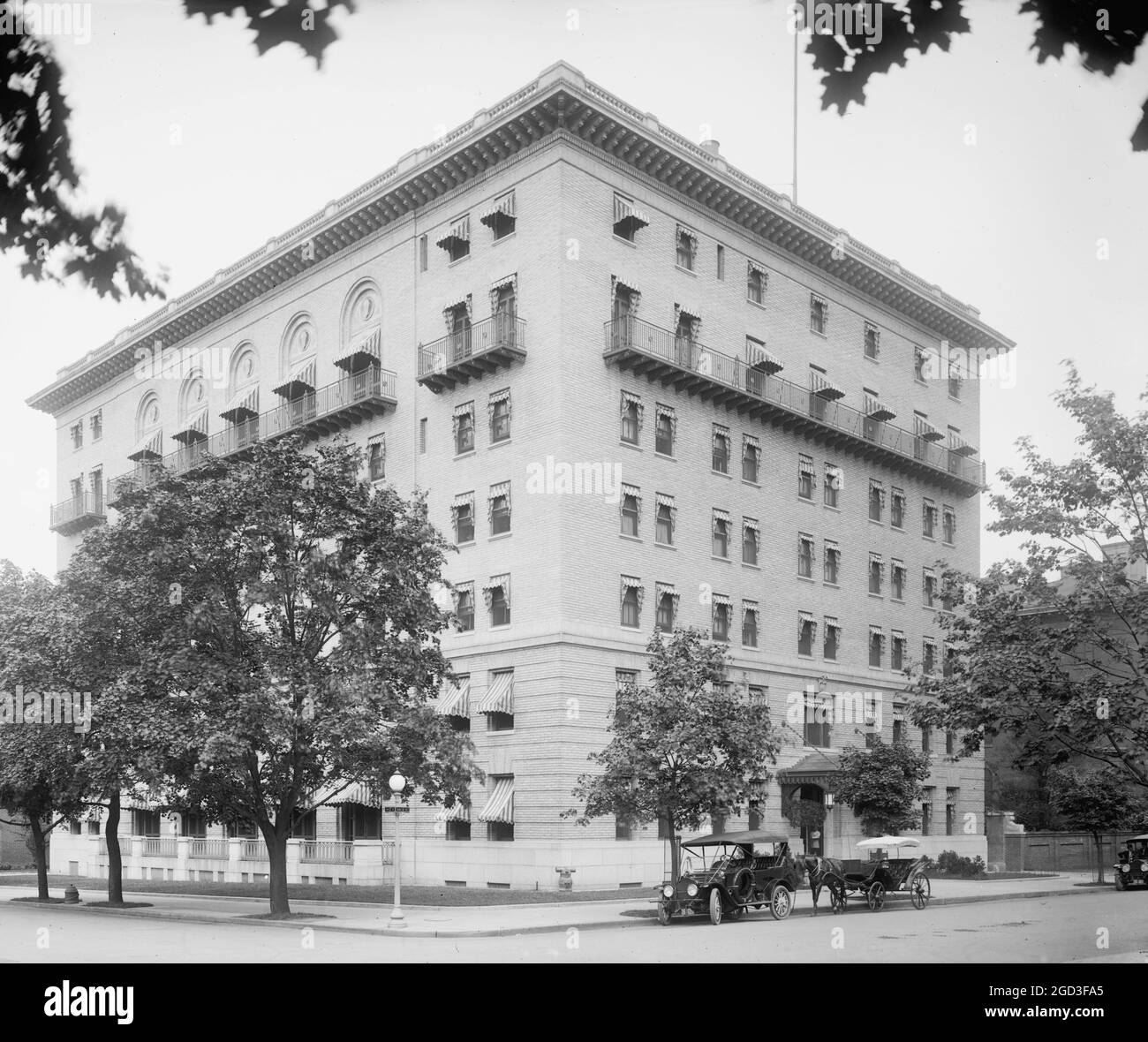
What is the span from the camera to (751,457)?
5025cm

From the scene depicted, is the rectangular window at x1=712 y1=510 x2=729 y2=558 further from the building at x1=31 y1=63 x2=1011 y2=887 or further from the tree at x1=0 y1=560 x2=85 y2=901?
the tree at x1=0 y1=560 x2=85 y2=901

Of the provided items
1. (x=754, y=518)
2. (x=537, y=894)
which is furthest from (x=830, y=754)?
(x=537, y=894)

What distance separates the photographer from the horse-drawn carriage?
108 feet

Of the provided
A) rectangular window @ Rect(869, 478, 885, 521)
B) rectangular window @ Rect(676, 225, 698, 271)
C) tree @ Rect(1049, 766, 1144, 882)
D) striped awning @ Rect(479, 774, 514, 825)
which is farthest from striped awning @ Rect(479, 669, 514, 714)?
tree @ Rect(1049, 766, 1144, 882)

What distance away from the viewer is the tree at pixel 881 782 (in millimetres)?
47094

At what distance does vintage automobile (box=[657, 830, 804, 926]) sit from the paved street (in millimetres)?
457

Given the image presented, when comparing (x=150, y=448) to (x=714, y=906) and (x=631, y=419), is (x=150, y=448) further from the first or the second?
(x=714, y=906)

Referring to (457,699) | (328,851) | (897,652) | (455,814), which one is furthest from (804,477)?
(328,851)

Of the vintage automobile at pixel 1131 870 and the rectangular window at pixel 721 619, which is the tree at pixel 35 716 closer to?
the rectangular window at pixel 721 619

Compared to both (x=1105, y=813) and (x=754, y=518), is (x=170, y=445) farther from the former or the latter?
(x=1105, y=813)

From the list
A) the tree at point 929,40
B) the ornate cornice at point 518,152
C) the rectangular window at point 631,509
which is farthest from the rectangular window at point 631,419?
the tree at point 929,40

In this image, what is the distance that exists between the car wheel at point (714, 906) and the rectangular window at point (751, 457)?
22319 mm

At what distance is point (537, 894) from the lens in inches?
1490
